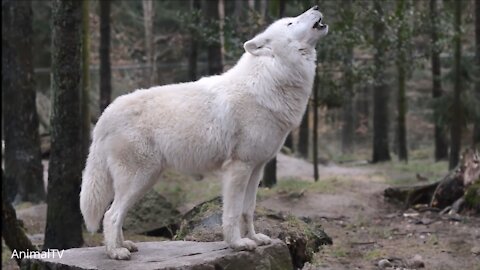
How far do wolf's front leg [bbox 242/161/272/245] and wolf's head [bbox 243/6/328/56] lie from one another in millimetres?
951

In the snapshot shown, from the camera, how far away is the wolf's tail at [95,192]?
5.13 m

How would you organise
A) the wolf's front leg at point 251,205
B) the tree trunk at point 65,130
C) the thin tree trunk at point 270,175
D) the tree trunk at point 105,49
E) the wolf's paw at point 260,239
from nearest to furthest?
the wolf's front leg at point 251,205 → the wolf's paw at point 260,239 → the tree trunk at point 65,130 → the thin tree trunk at point 270,175 → the tree trunk at point 105,49

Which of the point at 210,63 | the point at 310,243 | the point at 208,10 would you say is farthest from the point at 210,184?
the point at 310,243

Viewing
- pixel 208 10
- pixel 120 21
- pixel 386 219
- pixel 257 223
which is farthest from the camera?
pixel 120 21

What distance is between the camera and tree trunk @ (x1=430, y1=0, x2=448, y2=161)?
14.4 m

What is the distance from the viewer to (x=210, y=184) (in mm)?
13883

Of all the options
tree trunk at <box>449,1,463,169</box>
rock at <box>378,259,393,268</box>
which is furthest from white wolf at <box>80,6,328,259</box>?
tree trunk at <box>449,1,463,169</box>

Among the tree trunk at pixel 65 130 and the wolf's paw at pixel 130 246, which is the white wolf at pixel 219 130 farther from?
the tree trunk at pixel 65 130

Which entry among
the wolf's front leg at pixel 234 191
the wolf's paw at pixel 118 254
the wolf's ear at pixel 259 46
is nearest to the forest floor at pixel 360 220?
the wolf's front leg at pixel 234 191

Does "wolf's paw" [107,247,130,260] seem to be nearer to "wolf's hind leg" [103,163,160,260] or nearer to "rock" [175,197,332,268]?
"wolf's hind leg" [103,163,160,260]

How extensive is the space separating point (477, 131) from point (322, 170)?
160 inches

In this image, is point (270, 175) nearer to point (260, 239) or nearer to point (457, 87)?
point (457, 87)

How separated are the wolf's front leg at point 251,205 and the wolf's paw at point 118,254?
1003 mm

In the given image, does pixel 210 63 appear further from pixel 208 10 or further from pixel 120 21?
pixel 120 21
